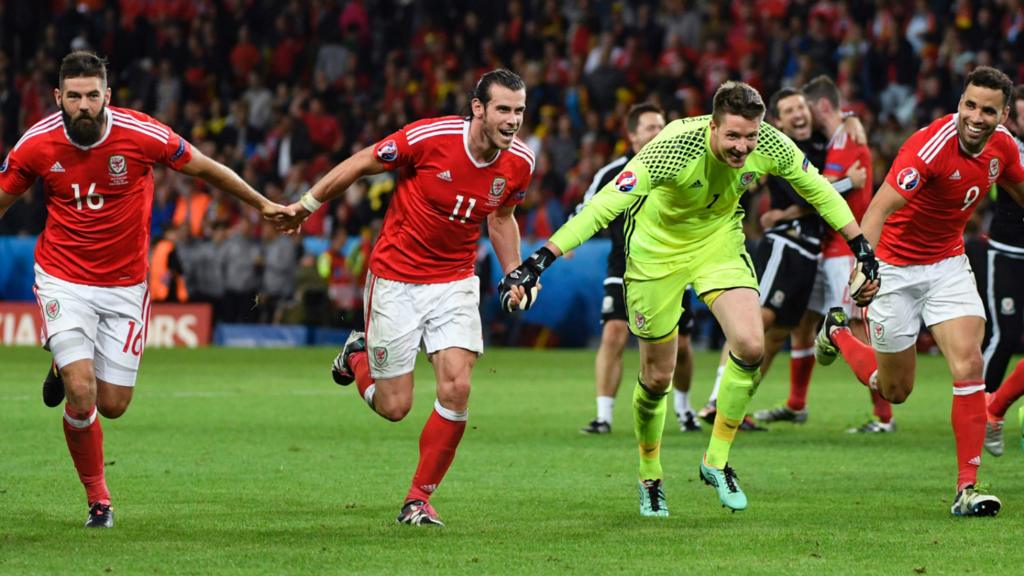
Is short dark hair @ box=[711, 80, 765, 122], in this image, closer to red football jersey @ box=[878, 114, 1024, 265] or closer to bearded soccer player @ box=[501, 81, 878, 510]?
bearded soccer player @ box=[501, 81, 878, 510]

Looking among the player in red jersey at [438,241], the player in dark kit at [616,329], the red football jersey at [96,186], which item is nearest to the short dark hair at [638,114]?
the player in dark kit at [616,329]

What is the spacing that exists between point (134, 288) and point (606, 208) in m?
2.34

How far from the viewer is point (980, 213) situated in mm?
21062

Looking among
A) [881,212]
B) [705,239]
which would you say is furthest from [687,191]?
[881,212]

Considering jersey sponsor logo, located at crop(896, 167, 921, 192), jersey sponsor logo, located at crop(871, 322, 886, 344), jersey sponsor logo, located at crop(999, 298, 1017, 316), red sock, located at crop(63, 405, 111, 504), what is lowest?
red sock, located at crop(63, 405, 111, 504)

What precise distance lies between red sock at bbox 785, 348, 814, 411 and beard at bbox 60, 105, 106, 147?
677cm

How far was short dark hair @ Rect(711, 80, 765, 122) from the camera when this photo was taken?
7.68 m

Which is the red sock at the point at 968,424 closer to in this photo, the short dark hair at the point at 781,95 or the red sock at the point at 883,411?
the red sock at the point at 883,411

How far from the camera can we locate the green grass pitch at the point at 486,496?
6.69m

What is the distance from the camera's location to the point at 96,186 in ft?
25.1

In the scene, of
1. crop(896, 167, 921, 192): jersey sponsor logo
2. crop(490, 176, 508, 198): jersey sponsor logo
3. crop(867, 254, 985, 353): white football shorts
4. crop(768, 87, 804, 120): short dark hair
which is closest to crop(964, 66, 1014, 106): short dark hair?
crop(896, 167, 921, 192): jersey sponsor logo

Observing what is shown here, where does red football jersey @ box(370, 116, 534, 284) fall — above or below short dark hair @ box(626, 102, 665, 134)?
below

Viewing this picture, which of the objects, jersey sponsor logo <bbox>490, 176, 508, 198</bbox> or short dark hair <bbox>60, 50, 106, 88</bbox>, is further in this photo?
jersey sponsor logo <bbox>490, 176, 508, 198</bbox>

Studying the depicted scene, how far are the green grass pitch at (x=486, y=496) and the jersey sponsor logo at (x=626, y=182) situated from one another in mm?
1593
